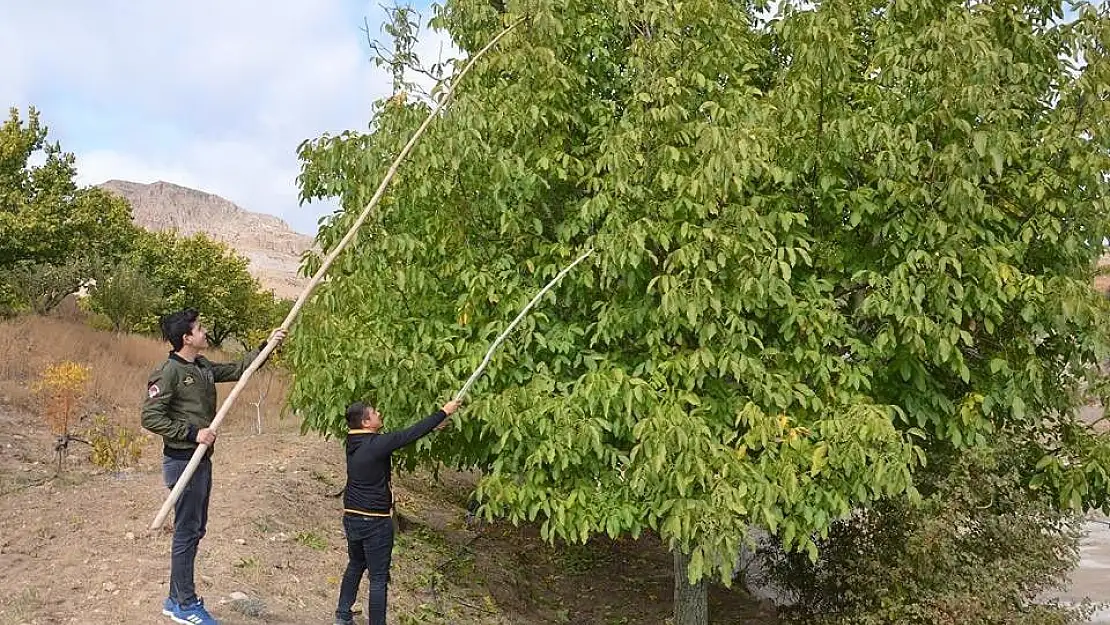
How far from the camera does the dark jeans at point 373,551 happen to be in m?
5.34

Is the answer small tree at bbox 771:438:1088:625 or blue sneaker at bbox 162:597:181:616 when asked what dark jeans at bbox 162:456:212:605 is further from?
small tree at bbox 771:438:1088:625

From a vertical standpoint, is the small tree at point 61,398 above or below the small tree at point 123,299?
below

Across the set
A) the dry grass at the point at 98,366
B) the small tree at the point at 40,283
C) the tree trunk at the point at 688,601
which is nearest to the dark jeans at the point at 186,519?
the tree trunk at the point at 688,601

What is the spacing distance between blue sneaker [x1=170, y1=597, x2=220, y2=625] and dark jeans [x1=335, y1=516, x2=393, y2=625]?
2.86 feet

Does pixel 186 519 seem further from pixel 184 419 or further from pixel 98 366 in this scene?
pixel 98 366

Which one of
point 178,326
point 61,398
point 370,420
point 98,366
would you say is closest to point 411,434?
point 370,420

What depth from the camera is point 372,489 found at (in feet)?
17.4

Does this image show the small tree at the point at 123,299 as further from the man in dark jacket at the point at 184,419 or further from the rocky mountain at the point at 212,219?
the rocky mountain at the point at 212,219

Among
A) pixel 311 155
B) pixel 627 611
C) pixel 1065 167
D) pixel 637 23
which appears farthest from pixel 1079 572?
pixel 311 155

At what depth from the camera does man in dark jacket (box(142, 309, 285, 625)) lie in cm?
487

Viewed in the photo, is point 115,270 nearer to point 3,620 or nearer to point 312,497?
point 312,497

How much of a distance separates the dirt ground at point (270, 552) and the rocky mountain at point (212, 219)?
120748mm

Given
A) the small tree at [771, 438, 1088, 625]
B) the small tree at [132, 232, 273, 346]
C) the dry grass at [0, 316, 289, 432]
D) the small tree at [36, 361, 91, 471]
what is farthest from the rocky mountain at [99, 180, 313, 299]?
the small tree at [771, 438, 1088, 625]

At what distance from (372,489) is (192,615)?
1.33 meters
